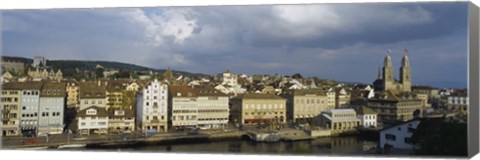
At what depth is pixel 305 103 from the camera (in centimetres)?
788

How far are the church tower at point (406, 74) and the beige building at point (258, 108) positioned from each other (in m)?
1.58

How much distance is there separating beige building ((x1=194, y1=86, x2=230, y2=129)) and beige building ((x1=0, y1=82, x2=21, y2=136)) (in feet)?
7.51

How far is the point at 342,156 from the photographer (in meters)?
6.86

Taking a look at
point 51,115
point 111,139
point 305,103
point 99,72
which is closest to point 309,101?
point 305,103

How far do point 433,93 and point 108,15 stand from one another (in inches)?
154

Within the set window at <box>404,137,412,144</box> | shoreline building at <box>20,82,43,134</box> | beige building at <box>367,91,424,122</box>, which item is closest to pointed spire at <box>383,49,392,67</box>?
beige building at <box>367,91,424,122</box>

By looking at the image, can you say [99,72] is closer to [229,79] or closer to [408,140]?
[229,79]

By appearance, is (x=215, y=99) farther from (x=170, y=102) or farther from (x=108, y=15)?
(x=108, y=15)

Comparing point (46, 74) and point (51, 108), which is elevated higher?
point (46, 74)

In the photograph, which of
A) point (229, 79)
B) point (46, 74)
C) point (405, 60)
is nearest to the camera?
point (405, 60)

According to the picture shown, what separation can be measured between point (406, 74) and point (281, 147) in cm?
171

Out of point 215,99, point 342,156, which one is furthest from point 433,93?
point 215,99

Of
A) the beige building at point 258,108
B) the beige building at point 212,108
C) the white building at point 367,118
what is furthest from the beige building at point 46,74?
the white building at point 367,118

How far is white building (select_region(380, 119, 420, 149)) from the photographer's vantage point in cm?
700
